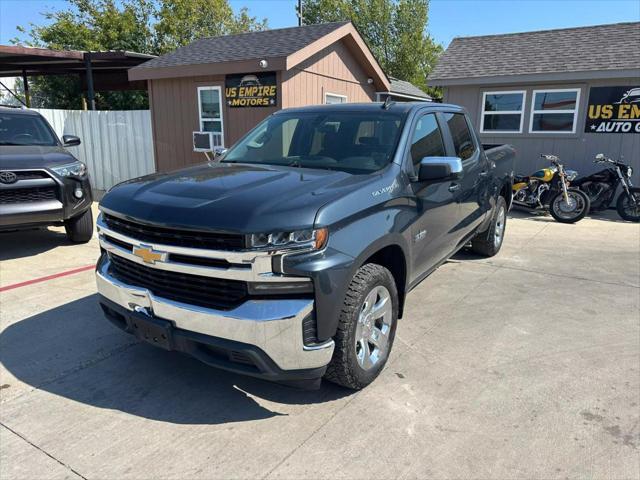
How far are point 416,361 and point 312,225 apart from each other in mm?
1604

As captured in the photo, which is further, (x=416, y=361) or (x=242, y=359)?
(x=416, y=361)

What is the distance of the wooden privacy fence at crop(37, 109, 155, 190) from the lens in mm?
11742

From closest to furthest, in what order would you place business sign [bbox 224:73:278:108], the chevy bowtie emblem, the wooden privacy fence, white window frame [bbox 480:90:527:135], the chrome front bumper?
the chrome front bumper
the chevy bowtie emblem
business sign [bbox 224:73:278:108]
white window frame [bbox 480:90:527:135]
the wooden privacy fence

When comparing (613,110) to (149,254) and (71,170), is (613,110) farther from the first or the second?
(149,254)

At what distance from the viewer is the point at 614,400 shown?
3.10 meters

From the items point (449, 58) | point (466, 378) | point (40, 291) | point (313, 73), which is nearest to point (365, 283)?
point (466, 378)

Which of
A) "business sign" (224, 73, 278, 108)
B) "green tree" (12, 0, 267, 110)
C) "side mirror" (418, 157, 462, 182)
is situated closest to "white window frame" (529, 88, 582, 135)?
"business sign" (224, 73, 278, 108)

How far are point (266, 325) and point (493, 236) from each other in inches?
180

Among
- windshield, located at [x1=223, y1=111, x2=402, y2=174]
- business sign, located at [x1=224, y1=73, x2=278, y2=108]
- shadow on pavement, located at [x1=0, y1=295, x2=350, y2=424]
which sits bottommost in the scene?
shadow on pavement, located at [x1=0, y1=295, x2=350, y2=424]

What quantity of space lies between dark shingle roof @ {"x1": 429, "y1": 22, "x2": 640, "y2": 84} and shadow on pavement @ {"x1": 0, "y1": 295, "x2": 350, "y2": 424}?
1044cm

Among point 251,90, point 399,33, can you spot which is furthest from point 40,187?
point 399,33

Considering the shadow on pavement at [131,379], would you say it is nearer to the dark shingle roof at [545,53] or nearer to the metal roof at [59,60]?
the metal roof at [59,60]

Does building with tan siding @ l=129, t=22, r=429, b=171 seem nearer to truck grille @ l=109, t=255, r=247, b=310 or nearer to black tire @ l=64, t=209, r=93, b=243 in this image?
black tire @ l=64, t=209, r=93, b=243

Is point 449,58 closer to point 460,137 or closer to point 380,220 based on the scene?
point 460,137
